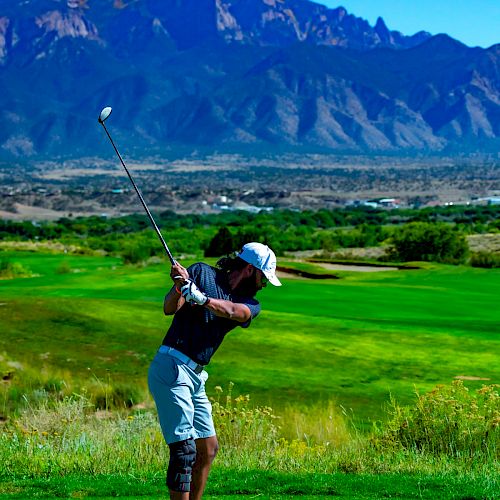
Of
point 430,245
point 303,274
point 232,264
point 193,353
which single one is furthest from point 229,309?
point 430,245

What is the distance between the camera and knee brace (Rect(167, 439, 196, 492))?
781 cm

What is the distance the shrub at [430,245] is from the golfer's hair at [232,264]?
42.9m

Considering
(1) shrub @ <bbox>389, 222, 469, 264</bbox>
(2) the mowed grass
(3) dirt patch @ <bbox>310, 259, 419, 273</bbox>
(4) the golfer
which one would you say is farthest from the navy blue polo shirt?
(1) shrub @ <bbox>389, 222, 469, 264</bbox>

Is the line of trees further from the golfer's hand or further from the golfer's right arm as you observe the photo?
the golfer's hand

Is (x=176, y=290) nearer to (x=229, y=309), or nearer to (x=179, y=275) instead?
(x=179, y=275)

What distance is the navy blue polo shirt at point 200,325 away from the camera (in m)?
7.91

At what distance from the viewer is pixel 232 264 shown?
8.28 m

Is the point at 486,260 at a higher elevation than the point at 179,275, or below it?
below

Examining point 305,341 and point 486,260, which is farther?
point 486,260

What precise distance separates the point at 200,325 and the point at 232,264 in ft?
2.04

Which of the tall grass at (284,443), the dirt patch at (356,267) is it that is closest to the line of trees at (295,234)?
the dirt patch at (356,267)

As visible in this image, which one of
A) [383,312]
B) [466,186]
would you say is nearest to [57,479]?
[383,312]

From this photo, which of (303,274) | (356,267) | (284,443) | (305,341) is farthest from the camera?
(356,267)

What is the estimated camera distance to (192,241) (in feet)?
226
